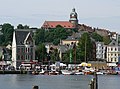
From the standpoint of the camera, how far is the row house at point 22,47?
159750 millimetres

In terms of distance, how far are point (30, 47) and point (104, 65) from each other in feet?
64.5

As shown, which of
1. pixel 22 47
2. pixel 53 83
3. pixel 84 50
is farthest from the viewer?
pixel 84 50

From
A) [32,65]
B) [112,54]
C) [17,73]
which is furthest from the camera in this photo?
[112,54]

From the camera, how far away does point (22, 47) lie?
530ft

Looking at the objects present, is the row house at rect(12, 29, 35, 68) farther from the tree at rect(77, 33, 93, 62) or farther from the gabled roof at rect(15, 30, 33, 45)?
the tree at rect(77, 33, 93, 62)

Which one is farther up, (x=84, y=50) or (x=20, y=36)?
(x=20, y=36)

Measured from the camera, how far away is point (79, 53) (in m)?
165

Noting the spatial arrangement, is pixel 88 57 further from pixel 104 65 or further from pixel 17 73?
pixel 17 73

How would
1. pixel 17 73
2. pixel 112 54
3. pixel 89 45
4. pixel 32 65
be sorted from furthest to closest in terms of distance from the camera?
1. pixel 112 54
2. pixel 89 45
3. pixel 32 65
4. pixel 17 73

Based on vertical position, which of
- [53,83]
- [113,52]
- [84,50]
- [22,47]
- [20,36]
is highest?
[20,36]

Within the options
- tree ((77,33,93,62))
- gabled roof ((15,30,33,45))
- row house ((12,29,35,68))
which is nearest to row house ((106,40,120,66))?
tree ((77,33,93,62))

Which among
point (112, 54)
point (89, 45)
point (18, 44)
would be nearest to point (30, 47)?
point (18, 44)

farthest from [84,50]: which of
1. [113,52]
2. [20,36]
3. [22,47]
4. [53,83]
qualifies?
[53,83]

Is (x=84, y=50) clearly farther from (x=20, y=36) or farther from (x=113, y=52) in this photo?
(x=113, y=52)
